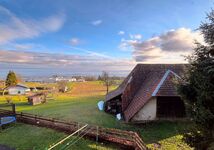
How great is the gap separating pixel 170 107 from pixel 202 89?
28.0ft

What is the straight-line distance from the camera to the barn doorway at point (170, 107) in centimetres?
1336

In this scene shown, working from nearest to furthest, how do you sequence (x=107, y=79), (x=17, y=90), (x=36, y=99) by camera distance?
(x=36, y=99) → (x=107, y=79) → (x=17, y=90)

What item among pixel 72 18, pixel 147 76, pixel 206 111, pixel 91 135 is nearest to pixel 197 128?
pixel 206 111

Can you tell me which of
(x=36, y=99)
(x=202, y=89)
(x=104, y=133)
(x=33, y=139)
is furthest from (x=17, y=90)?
(x=202, y=89)

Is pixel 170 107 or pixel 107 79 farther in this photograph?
pixel 107 79

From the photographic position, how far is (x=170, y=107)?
43.8 feet

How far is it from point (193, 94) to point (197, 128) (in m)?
1.34

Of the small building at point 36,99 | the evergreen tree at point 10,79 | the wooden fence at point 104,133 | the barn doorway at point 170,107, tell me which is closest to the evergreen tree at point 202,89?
the wooden fence at point 104,133

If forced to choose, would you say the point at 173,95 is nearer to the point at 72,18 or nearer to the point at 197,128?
the point at 197,128

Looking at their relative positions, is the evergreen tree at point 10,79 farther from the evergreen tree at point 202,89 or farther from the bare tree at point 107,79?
the evergreen tree at point 202,89

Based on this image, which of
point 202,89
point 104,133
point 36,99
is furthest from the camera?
point 36,99

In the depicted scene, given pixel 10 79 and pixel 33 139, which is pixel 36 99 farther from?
pixel 10 79

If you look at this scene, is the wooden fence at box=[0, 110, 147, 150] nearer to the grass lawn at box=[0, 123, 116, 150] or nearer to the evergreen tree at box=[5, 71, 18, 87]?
the grass lawn at box=[0, 123, 116, 150]

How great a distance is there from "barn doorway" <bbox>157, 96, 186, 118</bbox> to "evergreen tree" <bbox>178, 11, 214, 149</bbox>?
716 cm
